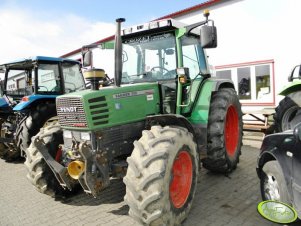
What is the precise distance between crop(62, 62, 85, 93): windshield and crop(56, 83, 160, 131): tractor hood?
159 inches

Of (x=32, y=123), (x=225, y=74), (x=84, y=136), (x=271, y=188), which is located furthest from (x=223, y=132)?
(x=225, y=74)

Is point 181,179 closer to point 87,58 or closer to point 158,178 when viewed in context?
point 158,178

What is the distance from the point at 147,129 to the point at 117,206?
1.18 meters

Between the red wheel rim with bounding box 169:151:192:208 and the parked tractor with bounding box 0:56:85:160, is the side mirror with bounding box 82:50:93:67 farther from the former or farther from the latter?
the red wheel rim with bounding box 169:151:192:208

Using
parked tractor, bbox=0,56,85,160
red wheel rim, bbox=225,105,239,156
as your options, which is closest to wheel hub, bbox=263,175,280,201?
red wheel rim, bbox=225,105,239,156

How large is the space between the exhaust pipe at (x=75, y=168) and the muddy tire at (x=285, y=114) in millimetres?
4202

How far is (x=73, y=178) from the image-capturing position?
144 inches

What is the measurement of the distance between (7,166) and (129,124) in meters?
4.58

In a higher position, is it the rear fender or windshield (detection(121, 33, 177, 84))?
windshield (detection(121, 33, 177, 84))

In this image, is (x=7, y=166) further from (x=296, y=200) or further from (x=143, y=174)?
(x=296, y=200)

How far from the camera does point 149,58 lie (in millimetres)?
4590

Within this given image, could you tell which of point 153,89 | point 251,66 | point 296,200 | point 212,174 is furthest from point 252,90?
point 296,200

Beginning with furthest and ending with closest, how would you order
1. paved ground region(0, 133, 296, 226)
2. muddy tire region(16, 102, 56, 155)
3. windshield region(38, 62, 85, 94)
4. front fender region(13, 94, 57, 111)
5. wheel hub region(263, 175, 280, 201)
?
windshield region(38, 62, 85, 94)
front fender region(13, 94, 57, 111)
muddy tire region(16, 102, 56, 155)
paved ground region(0, 133, 296, 226)
wheel hub region(263, 175, 280, 201)

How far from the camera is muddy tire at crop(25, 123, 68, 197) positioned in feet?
13.4
